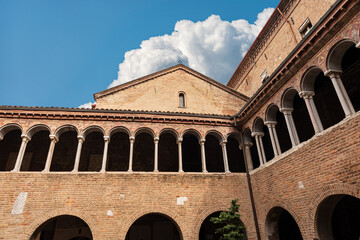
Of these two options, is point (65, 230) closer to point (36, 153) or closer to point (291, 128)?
point (36, 153)

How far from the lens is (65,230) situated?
41.6ft

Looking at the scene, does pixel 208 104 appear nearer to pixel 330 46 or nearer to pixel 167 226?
pixel 167 226

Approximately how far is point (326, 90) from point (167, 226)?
1022cm

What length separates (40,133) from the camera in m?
13.2

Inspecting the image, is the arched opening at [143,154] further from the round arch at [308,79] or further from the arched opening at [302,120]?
the round arch at [308,79]

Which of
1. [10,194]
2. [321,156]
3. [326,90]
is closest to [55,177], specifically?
[10,194]

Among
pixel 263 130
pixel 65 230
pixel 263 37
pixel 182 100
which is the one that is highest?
pixel 263 37

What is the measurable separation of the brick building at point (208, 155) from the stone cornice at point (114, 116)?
0.16 ft

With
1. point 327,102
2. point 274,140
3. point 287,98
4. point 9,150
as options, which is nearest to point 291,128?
point 274,140

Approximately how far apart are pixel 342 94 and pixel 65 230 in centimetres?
1370

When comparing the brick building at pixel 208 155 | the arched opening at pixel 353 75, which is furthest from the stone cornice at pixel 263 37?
the arched opening at pixel 353 75

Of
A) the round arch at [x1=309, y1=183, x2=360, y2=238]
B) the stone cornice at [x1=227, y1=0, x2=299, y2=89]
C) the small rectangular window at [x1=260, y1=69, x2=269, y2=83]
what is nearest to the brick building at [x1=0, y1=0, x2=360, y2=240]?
the round arch at [x1=309, y1=183, x2=360, y2=238]

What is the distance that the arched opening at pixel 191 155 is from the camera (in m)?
14.3

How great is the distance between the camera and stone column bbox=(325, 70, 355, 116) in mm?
6969
